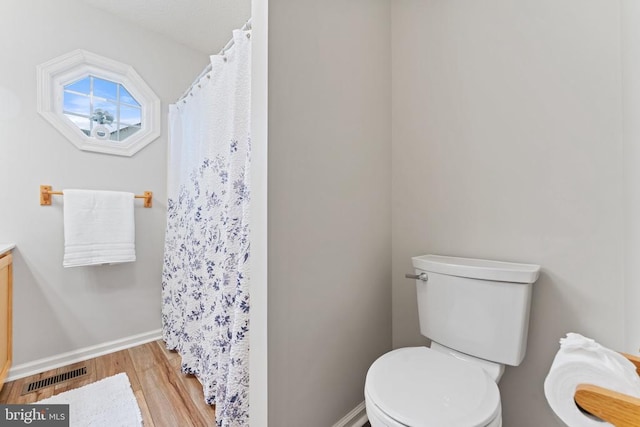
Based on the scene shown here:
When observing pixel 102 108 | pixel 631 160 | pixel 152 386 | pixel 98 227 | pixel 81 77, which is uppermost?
pixel 81 77

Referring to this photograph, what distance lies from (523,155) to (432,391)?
3.04 ft

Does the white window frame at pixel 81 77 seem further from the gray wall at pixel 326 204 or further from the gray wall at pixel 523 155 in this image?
the gray wall at pixel 523 155

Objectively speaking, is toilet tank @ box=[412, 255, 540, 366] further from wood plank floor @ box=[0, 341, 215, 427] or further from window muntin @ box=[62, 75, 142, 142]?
window muntin @ box=[62, 75, 142, 142]

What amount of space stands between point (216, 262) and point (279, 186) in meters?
0.64

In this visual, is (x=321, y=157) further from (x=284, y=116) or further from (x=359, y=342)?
(x=359, y=342)

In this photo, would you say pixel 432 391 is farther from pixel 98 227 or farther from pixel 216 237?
pixel 98 227

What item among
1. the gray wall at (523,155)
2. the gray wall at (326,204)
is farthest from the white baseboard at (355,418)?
the gray wall at (523,155)

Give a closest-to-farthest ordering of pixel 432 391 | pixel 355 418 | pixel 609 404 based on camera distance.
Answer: pixel 609 404
pixel 432 391
pixel 355 418

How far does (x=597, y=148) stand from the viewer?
92cm

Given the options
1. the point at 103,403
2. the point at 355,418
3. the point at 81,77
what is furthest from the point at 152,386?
the point at 81,77

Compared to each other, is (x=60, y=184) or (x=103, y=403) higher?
(x=60, y=184)

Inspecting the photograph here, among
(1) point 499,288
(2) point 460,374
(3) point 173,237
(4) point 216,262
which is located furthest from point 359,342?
(3) point 173,237

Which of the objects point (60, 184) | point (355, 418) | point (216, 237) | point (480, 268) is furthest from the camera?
point (60, 184)

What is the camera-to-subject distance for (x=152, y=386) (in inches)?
59.6
